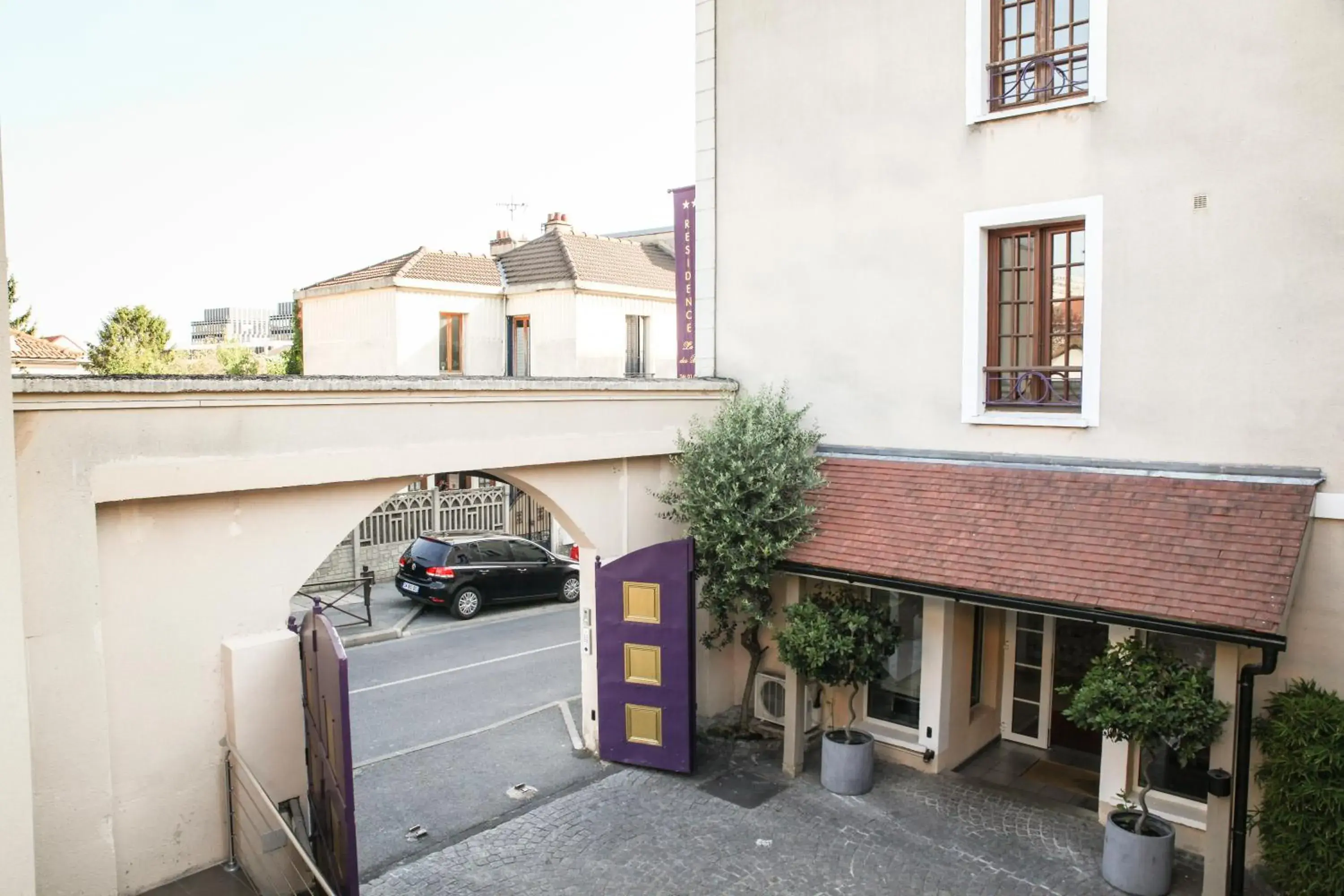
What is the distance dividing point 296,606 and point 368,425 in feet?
37.8

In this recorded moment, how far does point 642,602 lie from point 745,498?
1632 millimetres

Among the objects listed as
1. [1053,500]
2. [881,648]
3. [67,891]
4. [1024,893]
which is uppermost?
[1053,500]

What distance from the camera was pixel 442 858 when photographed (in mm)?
8492

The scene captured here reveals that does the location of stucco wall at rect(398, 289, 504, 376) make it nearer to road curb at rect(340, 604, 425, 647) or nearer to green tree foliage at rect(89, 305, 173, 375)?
road curb at rect(340, 604, 425, 647)

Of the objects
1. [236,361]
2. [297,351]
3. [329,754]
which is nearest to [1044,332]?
[329,754]

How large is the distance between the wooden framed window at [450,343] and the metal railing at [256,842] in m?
17.5

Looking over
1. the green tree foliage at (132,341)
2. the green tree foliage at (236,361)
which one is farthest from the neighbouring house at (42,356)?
the green tree foliage at (236,361)

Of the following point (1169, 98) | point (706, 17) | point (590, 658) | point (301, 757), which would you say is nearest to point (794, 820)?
point (590, 658)

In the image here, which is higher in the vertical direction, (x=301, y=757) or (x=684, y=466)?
(x=684, y=466)

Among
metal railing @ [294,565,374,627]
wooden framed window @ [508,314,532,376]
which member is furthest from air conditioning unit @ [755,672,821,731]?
wooden framed window @ [508,314,532,376]

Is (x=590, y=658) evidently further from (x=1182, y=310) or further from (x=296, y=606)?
(x=296, y=606)

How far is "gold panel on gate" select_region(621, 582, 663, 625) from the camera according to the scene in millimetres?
10109

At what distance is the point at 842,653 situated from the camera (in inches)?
371

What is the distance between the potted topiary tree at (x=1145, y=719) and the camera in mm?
7562
